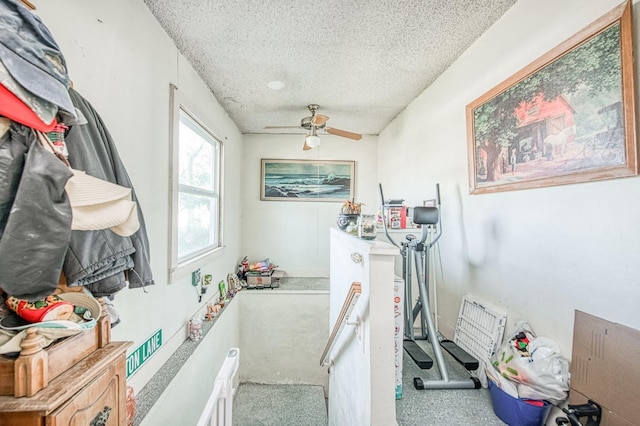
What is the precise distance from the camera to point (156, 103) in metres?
1.63

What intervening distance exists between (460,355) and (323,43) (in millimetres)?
2299

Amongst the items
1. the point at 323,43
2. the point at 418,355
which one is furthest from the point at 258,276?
the point at 323,43

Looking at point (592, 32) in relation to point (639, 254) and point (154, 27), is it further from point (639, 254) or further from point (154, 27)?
point (154, 27)

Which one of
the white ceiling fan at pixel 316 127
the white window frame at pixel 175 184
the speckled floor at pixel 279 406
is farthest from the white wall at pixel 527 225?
the white window frame at pixel 175 184

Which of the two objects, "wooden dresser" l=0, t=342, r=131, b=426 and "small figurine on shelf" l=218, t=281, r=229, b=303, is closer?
"wooden dresser" l=0, t=342, r=131, b=426

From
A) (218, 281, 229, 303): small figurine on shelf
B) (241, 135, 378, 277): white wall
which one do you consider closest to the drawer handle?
(218, 281, 229, 303): small figurine on shelf

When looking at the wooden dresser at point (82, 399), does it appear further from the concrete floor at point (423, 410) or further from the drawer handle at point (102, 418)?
the concrete floor at point (423, 410)

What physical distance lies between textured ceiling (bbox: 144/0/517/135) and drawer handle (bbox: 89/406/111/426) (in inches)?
74.9

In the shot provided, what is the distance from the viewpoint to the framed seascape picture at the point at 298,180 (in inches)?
163

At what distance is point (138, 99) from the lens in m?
1.45

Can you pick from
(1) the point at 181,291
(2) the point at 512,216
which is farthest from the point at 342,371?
(2) the point at 512,216

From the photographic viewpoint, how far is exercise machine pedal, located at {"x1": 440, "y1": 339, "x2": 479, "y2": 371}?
163 centimetres

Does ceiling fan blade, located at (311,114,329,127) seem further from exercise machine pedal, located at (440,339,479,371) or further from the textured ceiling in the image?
exercise machine pedal, located at (440,339,479,371)

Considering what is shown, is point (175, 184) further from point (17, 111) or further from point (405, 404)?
point (405, 404)
